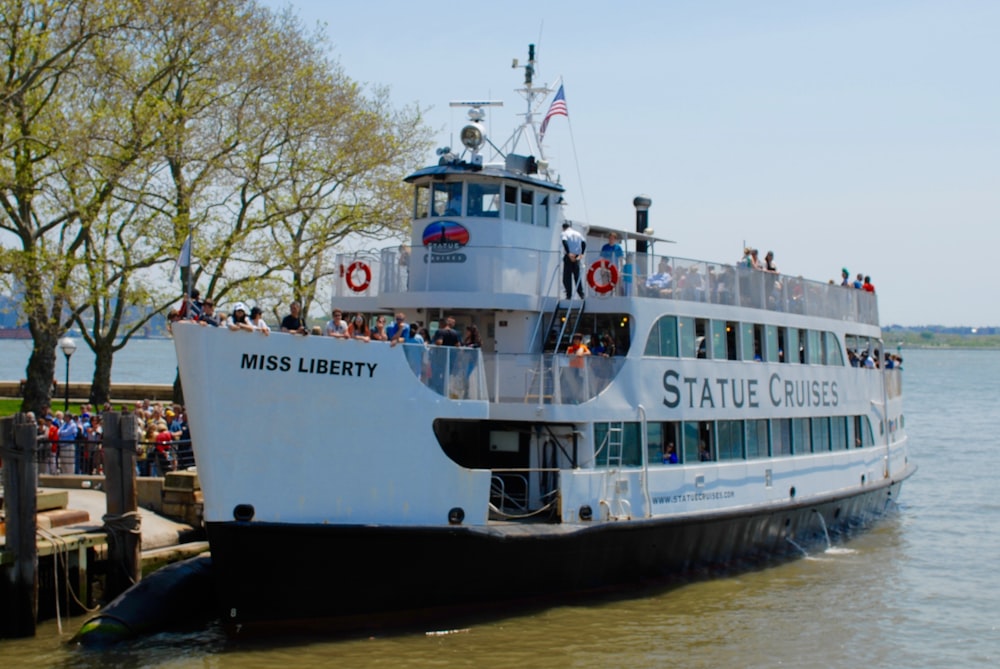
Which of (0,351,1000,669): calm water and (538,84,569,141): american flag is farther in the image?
(538,84,569,141): american flag

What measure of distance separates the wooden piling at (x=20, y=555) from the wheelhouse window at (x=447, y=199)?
7.33 m

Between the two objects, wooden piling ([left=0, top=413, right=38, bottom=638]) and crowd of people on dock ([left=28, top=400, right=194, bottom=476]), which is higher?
crowd of people on dock ([left=28, top=400, right=194, bottom=476])

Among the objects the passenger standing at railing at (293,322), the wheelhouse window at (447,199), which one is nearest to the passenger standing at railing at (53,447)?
the passenger standing at railing at (293,322)

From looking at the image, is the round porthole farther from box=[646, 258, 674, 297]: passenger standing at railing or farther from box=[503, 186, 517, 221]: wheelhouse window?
box=[646, 258, 674, 297]: passenger standing at railing

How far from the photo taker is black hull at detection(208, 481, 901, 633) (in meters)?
14.7

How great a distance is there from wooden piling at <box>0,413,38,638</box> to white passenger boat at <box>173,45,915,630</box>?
2940mm

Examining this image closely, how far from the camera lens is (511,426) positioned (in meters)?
17.7

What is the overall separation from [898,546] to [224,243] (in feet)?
62.4

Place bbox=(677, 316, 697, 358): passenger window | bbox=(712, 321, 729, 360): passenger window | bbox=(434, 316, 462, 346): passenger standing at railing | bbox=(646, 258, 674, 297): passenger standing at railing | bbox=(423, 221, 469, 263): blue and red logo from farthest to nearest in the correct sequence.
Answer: bbox=(712, 321, 729, 360): passenger window < bbox=(677, 316, 697, 358): passenger window < bbox=(646, 258, 674, 297): passenger standing at railing < bbox=(423, 221, 469, 263): blue and red logo < bbox=(434, 316, 462, 346): passenger standing at railing

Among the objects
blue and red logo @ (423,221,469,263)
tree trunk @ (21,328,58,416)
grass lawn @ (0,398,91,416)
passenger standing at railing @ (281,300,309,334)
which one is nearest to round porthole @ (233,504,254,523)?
passenger standing at railing @ (281,300,309,334)

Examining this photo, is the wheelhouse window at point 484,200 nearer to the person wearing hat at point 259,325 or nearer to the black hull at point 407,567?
the person wearing hat at point 259,325

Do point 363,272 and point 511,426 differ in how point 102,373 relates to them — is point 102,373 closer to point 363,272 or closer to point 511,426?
point 363,272

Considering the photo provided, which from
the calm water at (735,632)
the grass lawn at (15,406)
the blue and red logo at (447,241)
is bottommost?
the calm water at (735,632)

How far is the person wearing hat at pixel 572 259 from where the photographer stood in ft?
60.7
